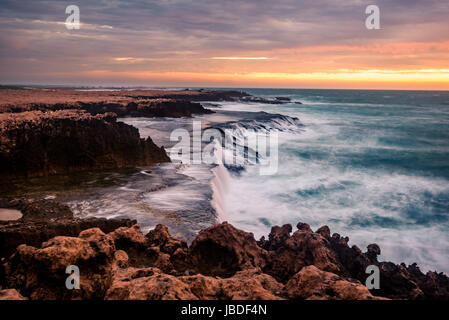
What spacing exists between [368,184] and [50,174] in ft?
51.2

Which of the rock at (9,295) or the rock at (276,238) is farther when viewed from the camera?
the rock at (276,238)

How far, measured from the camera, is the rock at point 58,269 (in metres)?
3.73

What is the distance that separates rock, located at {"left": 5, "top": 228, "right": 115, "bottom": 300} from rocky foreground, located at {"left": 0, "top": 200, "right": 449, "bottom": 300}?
0.01 metres

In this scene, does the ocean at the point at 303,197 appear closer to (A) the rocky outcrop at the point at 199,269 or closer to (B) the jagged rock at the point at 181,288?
(A) the rocky outcrop at the point at 199,269

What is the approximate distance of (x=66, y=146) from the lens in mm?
13828

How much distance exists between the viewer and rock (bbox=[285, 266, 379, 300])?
3.19 metres

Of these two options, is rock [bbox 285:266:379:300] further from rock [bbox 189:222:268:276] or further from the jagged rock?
rock [bbox 189:222:268:276]

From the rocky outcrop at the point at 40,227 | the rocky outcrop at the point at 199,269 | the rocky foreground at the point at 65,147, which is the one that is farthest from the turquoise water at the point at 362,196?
the rocky outcrop at the point at 40,227

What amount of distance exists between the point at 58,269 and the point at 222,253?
2894 mm

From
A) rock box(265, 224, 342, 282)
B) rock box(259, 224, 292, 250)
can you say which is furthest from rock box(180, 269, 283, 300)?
rock box(259, 224, 292, 250)

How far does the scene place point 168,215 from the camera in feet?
28.8

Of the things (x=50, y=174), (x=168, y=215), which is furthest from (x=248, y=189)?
(x=50, y=174)

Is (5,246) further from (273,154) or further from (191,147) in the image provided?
(273,154)

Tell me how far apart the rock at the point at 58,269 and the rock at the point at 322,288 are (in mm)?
2206
